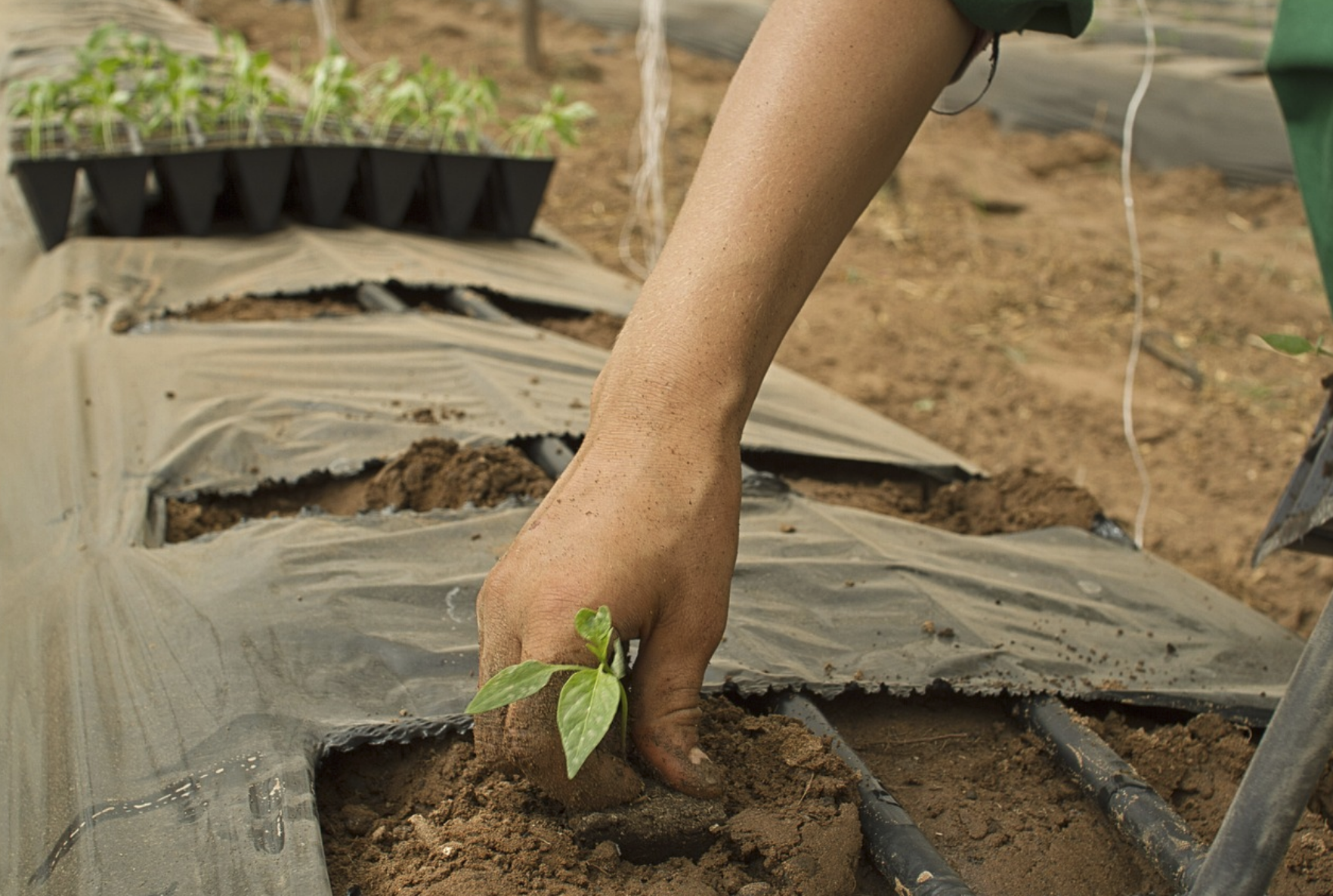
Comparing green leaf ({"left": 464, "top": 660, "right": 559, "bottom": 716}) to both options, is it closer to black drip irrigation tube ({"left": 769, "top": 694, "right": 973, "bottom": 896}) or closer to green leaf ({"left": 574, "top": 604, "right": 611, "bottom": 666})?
green leaf ({"left": 574, "top": 604, "right": 611, "bottom": 666})

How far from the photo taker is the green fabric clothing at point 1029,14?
1.21m

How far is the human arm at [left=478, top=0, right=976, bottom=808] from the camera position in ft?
3.46

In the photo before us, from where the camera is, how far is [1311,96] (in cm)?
122

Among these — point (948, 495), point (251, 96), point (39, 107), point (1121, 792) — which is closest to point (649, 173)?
point (251, 96)

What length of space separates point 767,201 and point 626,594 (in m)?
0.42

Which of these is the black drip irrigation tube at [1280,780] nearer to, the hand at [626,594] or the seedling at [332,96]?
the hand at [626,594]

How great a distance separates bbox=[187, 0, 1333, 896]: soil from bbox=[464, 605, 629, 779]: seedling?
224mm

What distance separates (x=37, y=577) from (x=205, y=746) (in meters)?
0.51

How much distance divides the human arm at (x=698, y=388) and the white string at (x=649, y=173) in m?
2.51

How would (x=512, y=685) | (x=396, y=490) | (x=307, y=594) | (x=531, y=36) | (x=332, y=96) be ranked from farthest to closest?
(x=531, y=36) → (x=332, y=96) → (x=396, y=490) → (x=307, y=594) → (x=512, y=685)

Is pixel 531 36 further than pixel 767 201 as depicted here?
Yes

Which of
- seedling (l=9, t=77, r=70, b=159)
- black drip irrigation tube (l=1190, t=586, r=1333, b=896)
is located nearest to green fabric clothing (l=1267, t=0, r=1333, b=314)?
black drip irrigation tube (l=1190, t=586, r=1333, b=896)

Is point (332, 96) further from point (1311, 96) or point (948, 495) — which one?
point (1311, 96)

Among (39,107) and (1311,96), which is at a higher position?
(1311,96)
